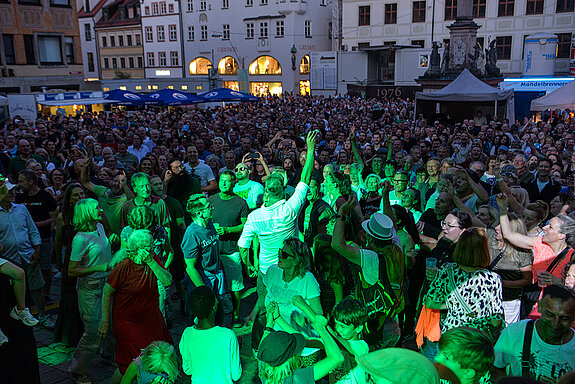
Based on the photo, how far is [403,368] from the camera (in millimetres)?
1905

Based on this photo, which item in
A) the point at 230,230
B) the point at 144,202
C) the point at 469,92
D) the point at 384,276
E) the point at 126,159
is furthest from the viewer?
the point at 469,92

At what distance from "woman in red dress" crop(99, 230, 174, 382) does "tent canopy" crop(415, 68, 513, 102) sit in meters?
14.9

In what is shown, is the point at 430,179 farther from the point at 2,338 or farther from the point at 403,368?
the point at 2,338

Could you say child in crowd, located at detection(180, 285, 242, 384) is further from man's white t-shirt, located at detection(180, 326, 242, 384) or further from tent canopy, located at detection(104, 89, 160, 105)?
tent canopy, located at detection(104, 89, 160, 105)

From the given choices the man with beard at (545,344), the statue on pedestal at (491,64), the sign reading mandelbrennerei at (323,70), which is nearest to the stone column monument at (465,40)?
the statue on pedestal at (491,64)

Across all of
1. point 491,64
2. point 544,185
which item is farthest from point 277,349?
point 491,64

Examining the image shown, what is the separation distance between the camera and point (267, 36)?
159ft

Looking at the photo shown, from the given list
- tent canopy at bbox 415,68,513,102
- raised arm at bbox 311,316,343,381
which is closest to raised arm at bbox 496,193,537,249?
raised arm at bbox 311,316,343,381

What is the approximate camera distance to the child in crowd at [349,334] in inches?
115

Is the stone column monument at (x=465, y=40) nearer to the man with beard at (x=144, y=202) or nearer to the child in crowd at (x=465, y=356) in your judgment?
the man with beard at (x=144, y=202)

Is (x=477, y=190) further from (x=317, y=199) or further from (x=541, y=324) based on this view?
(x=541, y=324)

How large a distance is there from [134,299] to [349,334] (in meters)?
1.84

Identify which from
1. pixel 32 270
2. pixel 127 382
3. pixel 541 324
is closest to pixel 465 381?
pixel 541 324

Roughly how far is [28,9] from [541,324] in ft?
→ 108
